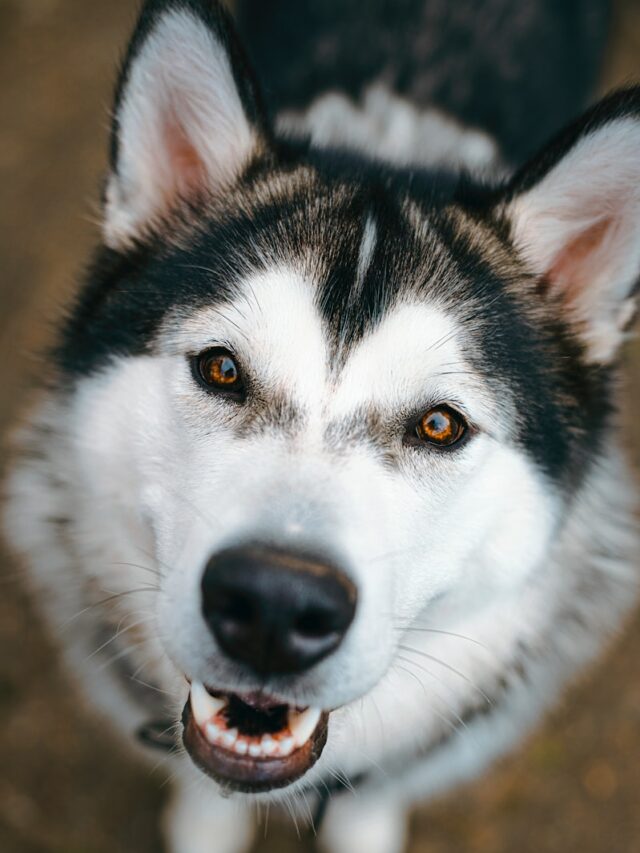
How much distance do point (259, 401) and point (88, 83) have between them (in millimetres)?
4489

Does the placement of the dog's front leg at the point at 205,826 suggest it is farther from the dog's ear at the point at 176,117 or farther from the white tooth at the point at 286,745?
the dog's ear at the point at 176,117

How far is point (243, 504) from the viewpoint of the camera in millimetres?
1744

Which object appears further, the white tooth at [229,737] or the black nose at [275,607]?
the white tooth at [229,737]

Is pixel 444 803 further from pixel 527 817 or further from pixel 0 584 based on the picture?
pixel 0 584

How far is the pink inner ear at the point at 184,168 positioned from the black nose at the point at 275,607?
50.8 inches

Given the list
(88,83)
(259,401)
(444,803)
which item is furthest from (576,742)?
(88,83)

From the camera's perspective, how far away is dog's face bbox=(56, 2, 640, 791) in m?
1.73

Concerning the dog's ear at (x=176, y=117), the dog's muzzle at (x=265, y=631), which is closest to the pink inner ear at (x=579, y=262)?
the dog's ear at (x=176, y=117)

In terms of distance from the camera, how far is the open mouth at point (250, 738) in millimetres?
1900

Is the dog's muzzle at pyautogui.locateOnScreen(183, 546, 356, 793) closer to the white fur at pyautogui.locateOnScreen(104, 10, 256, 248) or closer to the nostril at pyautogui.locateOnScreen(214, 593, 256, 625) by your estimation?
the nostril at pyautogui.locateOnScreen(214, 593, 256, 625)

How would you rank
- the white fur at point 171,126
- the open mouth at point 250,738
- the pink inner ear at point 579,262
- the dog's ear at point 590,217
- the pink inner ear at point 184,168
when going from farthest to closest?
1. the pink inner ear at point 184,168
2. the pink inner ear at point 579,262
3. the white fur at point 171,126
4. the dog's ear at point 590,217
5. the open mouth at point 250,738

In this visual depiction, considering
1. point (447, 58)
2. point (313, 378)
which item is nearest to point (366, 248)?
point (313, 378)

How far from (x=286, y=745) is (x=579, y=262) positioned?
1571mm

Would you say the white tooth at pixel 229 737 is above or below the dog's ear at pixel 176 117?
below
